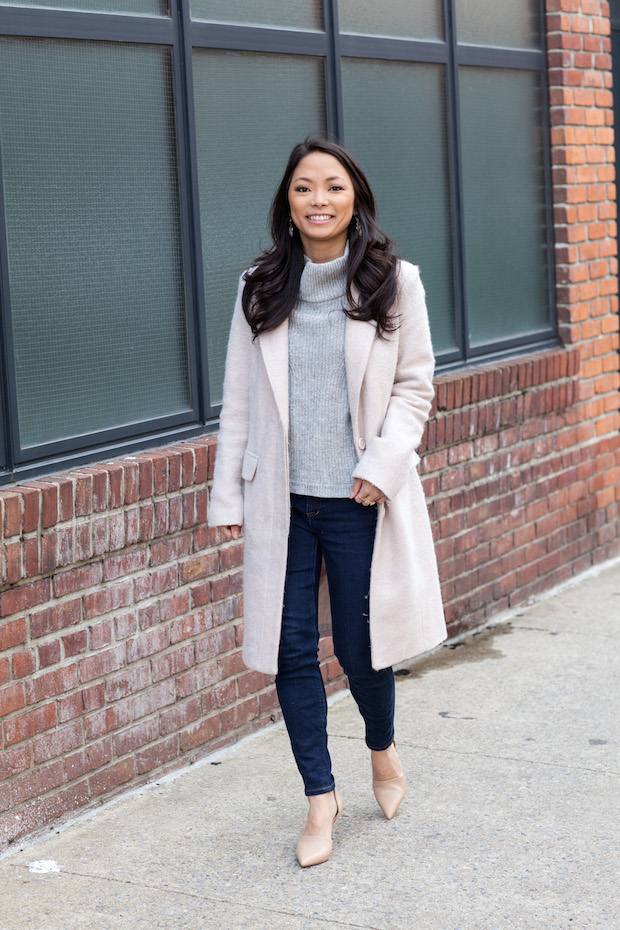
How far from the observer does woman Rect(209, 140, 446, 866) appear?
371 cm

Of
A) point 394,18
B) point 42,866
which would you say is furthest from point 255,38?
point 42,866

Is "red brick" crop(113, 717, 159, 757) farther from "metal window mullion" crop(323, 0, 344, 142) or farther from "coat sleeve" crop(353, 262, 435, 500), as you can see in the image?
"metal window mullion" crop(323, 0, 344, 142)

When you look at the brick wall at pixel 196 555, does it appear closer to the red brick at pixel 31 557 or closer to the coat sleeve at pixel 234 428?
the red brick at pixel 31 557

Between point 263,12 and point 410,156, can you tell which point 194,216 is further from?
point 410,156

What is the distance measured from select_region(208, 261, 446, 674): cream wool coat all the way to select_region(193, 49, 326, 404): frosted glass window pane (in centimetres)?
110

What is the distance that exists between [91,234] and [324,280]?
989 millimetres

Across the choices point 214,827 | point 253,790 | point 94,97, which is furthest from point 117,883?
point 94,97

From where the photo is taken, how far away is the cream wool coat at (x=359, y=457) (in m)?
3.70

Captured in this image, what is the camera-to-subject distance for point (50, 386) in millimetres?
4250

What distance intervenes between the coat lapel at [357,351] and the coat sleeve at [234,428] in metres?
0.30

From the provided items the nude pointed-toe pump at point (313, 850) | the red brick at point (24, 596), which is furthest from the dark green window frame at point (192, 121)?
the nude pointed-toe pump at point (313, 850)

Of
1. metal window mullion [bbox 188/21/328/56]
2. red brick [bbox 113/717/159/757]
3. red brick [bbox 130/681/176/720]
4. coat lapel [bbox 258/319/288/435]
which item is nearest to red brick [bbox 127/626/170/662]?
red brick [bbox 130/681/176/720]

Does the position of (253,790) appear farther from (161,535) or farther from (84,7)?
(84,7)

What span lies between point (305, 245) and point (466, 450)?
8.33ft
